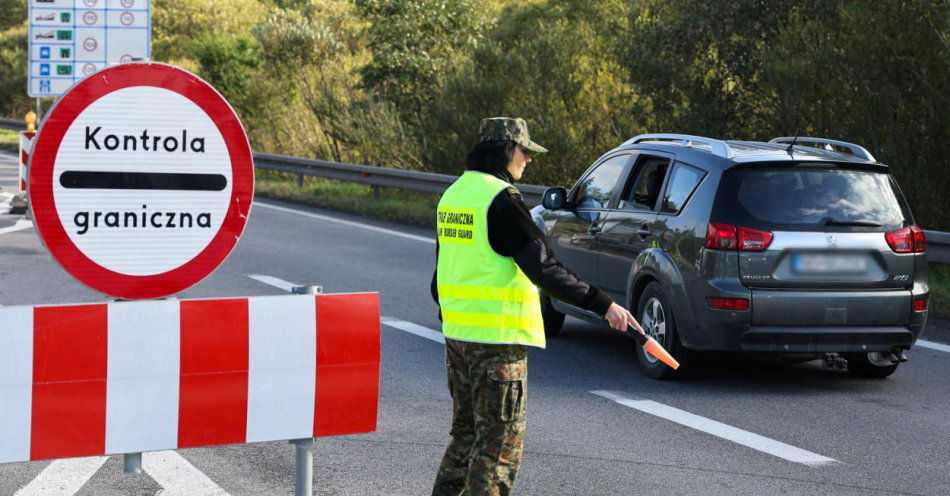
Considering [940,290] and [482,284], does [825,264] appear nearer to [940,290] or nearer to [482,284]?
[482,284]

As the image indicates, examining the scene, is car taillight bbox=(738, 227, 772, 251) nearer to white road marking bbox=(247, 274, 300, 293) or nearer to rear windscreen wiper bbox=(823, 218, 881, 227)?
rear windscreen wiper bbox=(823, 218, 881, 227)

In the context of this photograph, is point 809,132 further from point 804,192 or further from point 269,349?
point 269,349

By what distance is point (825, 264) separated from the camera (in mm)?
8297

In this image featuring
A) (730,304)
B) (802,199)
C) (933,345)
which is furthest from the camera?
(933,345)

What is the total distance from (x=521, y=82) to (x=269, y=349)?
18.8m

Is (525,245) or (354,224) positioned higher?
(525,245)

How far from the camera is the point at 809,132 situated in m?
16.6

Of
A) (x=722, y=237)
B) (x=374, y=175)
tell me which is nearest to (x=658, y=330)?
(x=722, y=237)

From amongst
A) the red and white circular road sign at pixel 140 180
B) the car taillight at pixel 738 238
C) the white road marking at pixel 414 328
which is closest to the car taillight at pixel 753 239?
the car taillight at pixel 738 238

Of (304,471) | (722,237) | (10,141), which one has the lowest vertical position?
(10,141)

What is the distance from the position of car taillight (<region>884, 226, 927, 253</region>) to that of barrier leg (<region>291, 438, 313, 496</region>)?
5346mm

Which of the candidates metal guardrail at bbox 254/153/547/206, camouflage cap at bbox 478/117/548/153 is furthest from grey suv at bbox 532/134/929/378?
metal guardrail at bbox 254/153/547/206

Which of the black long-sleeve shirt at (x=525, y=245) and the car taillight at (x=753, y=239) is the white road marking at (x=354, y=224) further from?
the black long-sleeve shirt at (x=525, y=245)

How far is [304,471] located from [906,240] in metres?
5.62
